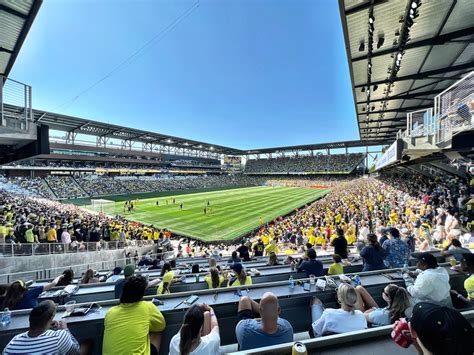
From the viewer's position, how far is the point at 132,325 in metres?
2.17

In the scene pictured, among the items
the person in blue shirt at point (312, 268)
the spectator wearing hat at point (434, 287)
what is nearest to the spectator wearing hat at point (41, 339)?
the person in blue shirt at point (312, 268)

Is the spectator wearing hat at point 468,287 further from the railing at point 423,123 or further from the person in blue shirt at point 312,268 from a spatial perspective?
the railing at point 423,123

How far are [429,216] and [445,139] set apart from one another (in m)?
6.03

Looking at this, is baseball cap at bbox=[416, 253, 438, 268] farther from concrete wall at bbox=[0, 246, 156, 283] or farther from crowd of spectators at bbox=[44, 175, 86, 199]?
crowd of spectators at bbox=[44, 175, 86, 199]

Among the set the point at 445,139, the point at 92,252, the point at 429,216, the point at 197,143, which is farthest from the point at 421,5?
the point at 197,143

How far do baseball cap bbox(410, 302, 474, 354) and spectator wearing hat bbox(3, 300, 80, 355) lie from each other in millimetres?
2923

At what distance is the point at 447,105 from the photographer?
25.0 feet

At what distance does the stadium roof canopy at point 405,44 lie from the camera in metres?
7.56

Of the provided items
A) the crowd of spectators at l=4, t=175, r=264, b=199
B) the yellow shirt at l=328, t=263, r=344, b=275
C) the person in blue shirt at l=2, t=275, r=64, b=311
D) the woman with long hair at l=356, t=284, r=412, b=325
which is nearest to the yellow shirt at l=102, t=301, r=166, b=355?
the person in blue shirt at l=2, t=275, r=64, b=311

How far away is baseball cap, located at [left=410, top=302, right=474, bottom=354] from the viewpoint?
1.25 meters

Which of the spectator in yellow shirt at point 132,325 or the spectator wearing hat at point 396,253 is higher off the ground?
the spectator in yellow shirt at point 132,325

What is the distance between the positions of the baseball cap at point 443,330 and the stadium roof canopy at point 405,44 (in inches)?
377

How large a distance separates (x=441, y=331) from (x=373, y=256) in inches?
143

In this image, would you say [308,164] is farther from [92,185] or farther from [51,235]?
[51,235]
